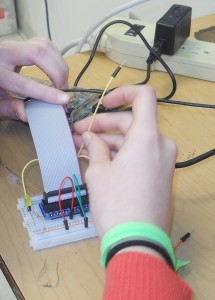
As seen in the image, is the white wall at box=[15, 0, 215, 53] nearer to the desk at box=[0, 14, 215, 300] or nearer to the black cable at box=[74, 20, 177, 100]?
the black cable at box=[74, 20, 177, 100]

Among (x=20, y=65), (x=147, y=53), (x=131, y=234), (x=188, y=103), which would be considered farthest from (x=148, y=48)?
(x=131, y=234)

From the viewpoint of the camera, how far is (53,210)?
567mm

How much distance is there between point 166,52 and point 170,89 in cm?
9

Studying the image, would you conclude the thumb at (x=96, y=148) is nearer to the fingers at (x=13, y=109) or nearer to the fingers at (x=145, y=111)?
the fingers at (x=145, y=111)

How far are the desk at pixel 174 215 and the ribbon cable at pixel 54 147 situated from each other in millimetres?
56

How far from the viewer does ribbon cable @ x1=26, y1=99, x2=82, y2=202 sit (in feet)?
1.93

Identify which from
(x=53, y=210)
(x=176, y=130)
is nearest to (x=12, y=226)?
(x=53, y=210)

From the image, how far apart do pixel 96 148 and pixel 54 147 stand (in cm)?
9

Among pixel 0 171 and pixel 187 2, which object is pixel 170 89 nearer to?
pixel 0 171

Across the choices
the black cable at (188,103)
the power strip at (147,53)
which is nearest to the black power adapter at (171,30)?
the power strip at (147,53)

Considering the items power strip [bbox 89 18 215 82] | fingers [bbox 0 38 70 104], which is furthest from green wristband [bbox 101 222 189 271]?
power strip [bbox 89 18 215 82]

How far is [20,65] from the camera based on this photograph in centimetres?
76

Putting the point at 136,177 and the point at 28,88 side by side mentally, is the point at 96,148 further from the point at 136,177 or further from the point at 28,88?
the point at 28,88

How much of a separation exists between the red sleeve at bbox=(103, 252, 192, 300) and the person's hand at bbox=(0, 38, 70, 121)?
0.35 metres
